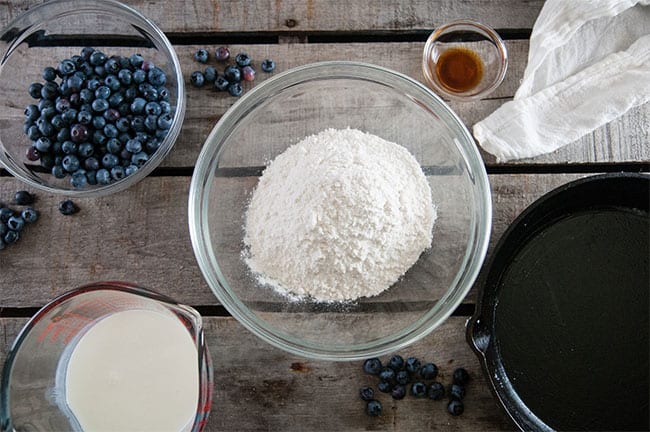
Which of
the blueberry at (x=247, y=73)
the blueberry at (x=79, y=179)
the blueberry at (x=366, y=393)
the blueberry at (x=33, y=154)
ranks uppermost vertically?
the blueberry at (x=247, y=73)

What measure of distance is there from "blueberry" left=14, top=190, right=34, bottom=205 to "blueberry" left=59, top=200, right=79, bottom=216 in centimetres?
6

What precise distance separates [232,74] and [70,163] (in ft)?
1.18

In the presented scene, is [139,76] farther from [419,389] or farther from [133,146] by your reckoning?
[419,389]

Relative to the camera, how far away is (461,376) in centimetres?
117

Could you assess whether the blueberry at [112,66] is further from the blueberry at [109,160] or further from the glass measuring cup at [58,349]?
Result: the glass measuring cup at [58,349]

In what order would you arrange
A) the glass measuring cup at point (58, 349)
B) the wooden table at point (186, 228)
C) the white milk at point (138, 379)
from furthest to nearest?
1. the wooden table at point (186, 228)
2. the white milk at point (138, 379)
3. the glass measuring cup at point (58, 349)

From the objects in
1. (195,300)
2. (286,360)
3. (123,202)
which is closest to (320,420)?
(286,360)

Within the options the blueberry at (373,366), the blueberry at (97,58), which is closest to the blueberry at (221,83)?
the blueberry at (97,58)

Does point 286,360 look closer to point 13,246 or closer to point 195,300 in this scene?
point 195,300

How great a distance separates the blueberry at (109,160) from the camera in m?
1.17

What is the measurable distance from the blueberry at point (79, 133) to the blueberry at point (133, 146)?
0.27ft

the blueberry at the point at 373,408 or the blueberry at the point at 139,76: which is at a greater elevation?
the blueberry at the point at 139,76

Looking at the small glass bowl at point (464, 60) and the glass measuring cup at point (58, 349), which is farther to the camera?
the small glass bowl at point (464, 60)

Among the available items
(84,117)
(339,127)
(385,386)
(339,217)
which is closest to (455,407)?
(385,386)
